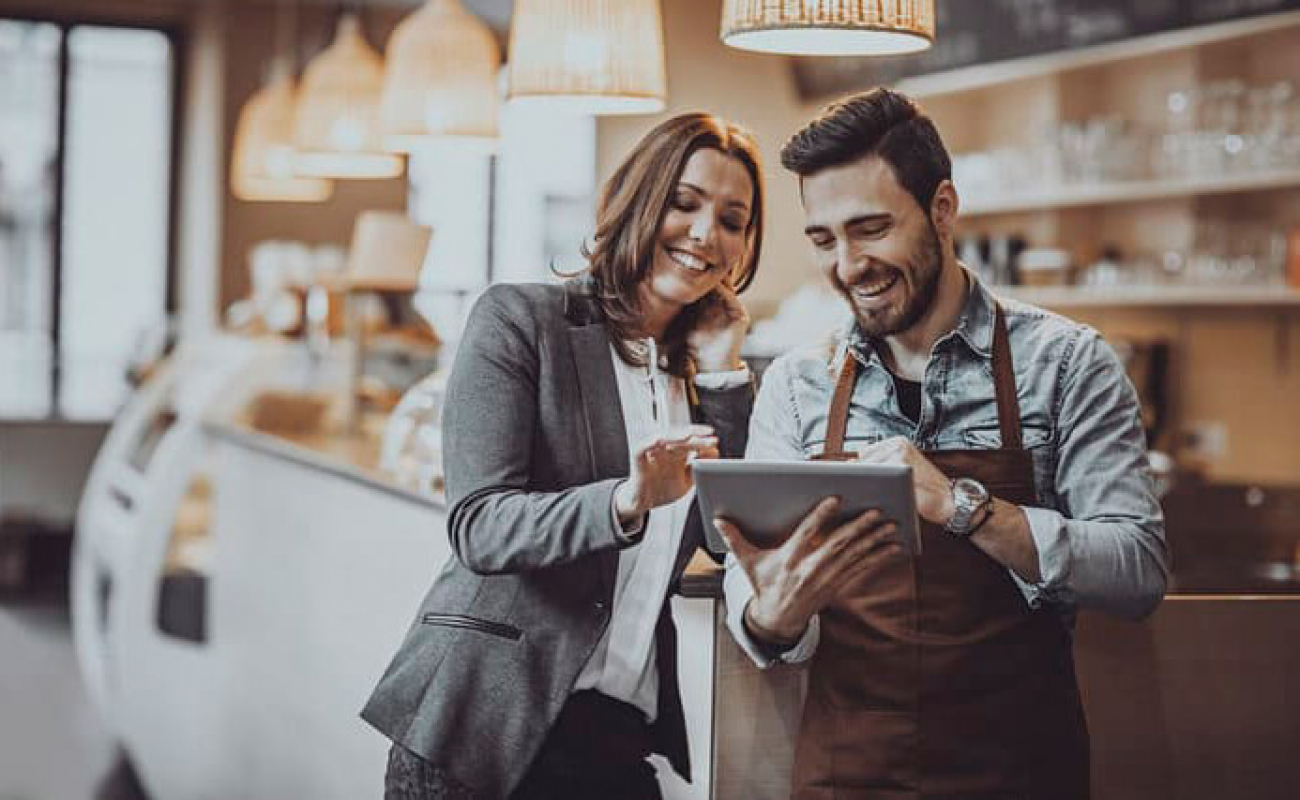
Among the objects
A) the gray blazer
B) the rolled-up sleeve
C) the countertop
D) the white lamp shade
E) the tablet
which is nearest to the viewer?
the tablet

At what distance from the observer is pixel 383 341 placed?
18.7 ft

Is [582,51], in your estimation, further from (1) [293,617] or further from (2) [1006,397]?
(1) [293,617]

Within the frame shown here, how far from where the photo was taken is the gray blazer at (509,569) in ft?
7.33

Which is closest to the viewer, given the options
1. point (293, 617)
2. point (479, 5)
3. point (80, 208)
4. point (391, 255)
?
point (293, 617)

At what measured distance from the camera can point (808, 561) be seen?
1950 mm

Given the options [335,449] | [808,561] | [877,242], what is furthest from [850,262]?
[335,449]

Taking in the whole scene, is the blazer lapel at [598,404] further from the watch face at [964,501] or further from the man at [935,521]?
the watch face at [964,501]

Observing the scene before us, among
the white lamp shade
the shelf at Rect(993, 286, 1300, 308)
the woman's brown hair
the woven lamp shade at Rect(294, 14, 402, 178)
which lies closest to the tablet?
the woman's brown hair

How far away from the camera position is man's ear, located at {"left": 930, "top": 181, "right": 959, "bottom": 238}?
6.82ft

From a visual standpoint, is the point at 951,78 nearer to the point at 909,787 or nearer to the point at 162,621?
the point at 162,621

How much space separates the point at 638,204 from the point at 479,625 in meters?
0.60

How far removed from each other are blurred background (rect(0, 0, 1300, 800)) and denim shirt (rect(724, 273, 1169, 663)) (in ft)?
1.31

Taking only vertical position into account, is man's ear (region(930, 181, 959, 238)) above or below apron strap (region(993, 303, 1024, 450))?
above

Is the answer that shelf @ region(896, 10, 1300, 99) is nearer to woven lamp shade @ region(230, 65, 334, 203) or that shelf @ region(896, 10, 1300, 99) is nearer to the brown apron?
woven lamp shade @ region(230, 65, 334, 203)
